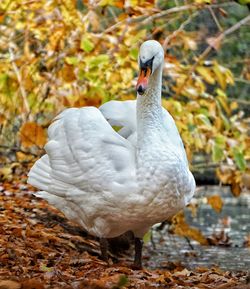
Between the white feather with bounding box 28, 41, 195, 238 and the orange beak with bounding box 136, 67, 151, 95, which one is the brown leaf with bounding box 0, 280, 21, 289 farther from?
the orange beak with bounding box 136, 67, 151, 95

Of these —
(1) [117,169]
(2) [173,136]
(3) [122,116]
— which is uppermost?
(3) [122,116]

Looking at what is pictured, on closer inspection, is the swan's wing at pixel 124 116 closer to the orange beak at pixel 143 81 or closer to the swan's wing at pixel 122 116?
the swan's wing at pixel 122 116

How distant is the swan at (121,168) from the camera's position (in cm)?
488

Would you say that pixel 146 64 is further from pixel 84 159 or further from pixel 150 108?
pixel 84 159

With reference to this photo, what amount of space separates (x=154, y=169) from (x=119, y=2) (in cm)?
161

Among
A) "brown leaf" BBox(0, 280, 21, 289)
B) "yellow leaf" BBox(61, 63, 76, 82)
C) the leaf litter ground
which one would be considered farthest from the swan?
"yellow leaf" BBox(61, 63, 76, 82)

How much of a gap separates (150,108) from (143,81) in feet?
1.37

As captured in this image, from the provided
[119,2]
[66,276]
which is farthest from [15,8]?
[66,276]

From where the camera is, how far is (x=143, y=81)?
496 cm

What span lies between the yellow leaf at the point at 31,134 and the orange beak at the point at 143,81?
215cm

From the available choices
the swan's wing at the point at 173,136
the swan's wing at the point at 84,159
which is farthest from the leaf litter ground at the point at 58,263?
the swan's wing at the point at 173,136

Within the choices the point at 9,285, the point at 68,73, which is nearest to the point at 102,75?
the point at 68,73

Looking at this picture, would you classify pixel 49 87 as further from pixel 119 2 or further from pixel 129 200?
pixel 129 200

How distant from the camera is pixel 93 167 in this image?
505cm
